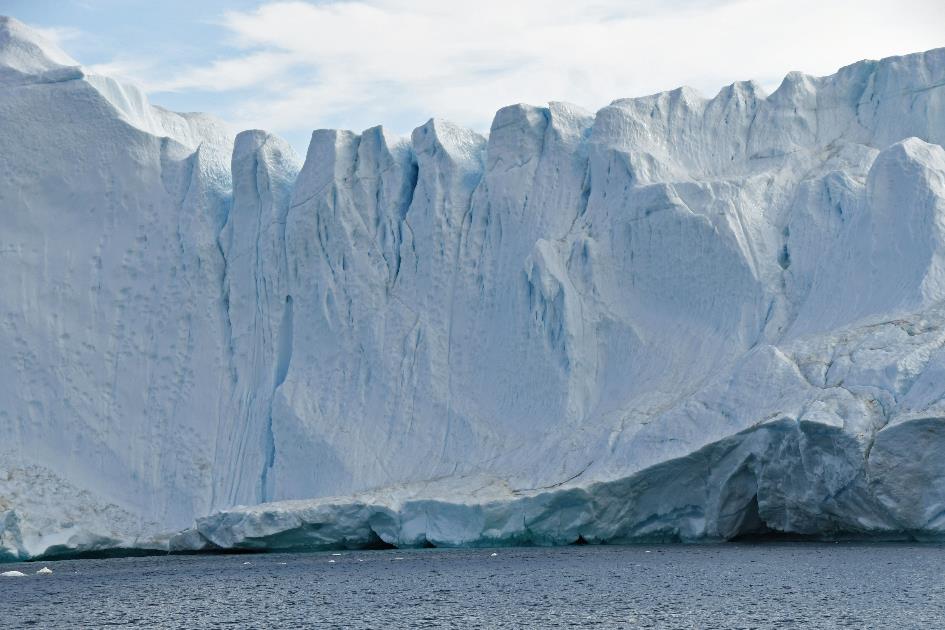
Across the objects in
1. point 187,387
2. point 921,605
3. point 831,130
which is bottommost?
point 921,605

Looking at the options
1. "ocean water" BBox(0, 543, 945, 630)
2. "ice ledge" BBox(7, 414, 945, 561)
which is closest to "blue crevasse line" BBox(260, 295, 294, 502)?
"ice ledge" BBox(7, 414, 945, 561)

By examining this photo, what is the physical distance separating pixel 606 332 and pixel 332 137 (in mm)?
6379

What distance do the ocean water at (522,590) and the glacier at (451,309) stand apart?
1.08 m

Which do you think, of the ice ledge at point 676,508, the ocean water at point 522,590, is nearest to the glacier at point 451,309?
the ice ledge at point 676,508

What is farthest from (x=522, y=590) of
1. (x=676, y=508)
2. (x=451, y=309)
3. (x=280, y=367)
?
(x=280, y=367)

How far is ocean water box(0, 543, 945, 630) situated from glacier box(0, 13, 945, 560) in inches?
42.7

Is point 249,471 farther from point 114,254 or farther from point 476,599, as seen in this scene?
point 476,599

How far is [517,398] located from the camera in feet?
76.9

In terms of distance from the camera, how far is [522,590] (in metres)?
16.4

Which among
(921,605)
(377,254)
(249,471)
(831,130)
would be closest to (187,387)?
(249,471)

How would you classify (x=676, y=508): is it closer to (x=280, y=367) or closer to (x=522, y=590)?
(x=522, y=590)

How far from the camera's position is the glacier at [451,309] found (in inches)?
811

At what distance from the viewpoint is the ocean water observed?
45.8ft

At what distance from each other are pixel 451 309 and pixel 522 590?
9.07m
